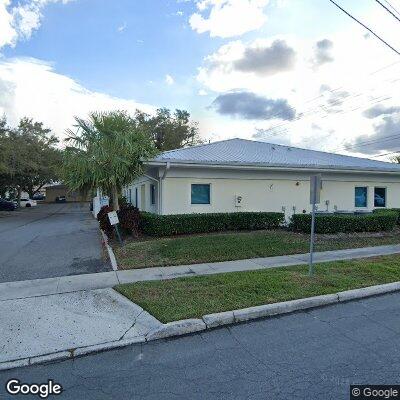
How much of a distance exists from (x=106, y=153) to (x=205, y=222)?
4.13m

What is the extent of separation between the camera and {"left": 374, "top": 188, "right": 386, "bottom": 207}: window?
1655 cm

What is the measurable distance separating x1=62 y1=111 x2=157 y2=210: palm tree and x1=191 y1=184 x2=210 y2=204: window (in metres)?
2.21

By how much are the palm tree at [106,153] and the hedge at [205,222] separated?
1.83m

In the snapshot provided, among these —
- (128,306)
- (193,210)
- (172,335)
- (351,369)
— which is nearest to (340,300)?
(351,369)

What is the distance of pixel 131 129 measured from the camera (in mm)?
12516

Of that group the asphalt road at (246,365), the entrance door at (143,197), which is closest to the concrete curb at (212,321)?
the asphalt road at (246,365)

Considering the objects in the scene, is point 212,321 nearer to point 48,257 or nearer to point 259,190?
point 48,257

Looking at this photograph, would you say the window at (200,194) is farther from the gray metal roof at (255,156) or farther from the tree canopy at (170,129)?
the tree canopy at (170,129)

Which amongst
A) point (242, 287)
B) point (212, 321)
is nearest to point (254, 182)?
point (242, 287)

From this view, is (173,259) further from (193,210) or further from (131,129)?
(131,129)

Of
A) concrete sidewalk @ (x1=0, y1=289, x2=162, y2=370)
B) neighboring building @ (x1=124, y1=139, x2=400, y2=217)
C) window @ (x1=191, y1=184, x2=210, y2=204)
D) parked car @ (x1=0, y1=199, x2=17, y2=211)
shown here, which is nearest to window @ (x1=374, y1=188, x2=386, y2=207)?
neighboring building @ (x1=124, y1=139, x2=400, y2=217)

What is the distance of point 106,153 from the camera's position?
A: 11617mm

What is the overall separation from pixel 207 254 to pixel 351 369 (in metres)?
6.00

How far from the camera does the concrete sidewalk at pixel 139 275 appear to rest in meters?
6.81
